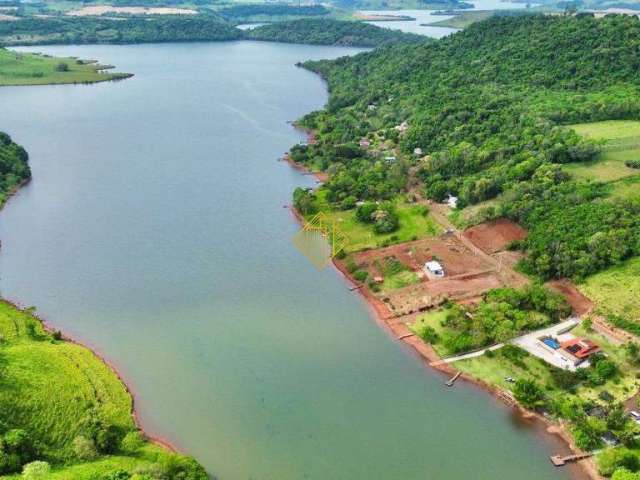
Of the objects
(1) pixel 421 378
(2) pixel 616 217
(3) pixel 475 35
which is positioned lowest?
(1) pixel 421 378

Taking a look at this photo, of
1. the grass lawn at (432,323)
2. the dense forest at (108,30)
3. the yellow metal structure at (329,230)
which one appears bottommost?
the grass lawn at (432,323)

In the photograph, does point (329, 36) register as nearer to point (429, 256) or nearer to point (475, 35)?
point (475, 35)

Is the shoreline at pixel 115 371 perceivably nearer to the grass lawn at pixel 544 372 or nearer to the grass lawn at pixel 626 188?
the grass lawn at pixel 544 372

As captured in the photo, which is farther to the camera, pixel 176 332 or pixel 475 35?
pixel 475 35

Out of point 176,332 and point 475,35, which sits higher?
point 475,35

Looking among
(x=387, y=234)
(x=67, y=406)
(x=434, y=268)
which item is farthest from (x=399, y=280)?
(x=67, y=406)

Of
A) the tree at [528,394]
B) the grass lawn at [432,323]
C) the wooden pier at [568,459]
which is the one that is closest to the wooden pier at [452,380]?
the grass lawn at [432,323]

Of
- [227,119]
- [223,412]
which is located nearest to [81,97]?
[227,119]

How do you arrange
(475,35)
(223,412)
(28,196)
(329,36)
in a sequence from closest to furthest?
(223,412) < (28,196) < (475,35) < (329,36)
